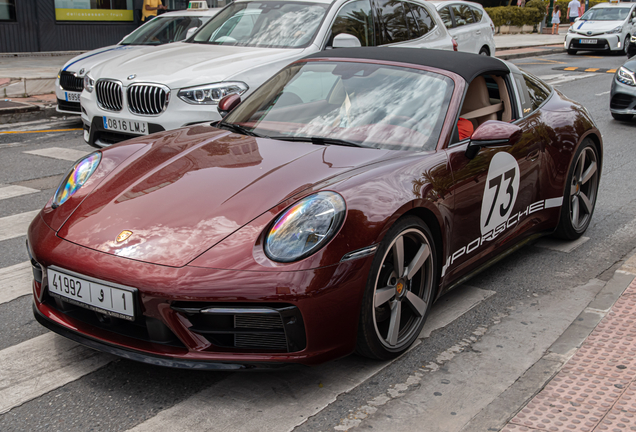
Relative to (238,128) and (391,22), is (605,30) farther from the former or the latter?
(238,128)

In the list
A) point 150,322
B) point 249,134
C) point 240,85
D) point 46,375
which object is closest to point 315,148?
point 249,134

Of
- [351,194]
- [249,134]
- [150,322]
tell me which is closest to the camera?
[150,322]

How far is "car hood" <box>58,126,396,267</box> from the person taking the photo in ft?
9.52

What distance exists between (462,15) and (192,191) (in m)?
11.0

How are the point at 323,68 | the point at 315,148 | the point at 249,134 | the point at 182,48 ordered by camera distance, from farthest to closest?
1. the point at 182,48
2. the point at 323,68
3. the point at 249,134
4. the point at 315,148

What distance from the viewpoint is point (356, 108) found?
392 centimetres

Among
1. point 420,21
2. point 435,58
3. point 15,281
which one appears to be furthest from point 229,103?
point 420,21

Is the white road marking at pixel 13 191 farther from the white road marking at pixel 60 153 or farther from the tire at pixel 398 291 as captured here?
the tire at pixel 398 291

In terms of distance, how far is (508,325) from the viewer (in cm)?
382

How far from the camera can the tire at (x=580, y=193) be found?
5000 millimetres

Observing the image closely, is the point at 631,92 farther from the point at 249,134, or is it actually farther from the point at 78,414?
the point at 78,414

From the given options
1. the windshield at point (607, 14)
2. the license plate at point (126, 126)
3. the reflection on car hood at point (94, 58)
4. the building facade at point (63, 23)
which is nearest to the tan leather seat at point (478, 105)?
the license plate at point (126, 126)

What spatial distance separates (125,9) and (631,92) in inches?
564

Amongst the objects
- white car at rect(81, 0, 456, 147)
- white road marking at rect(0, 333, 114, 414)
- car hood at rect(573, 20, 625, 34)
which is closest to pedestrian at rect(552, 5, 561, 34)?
car hood at rect(573, 20, 625, 34)
